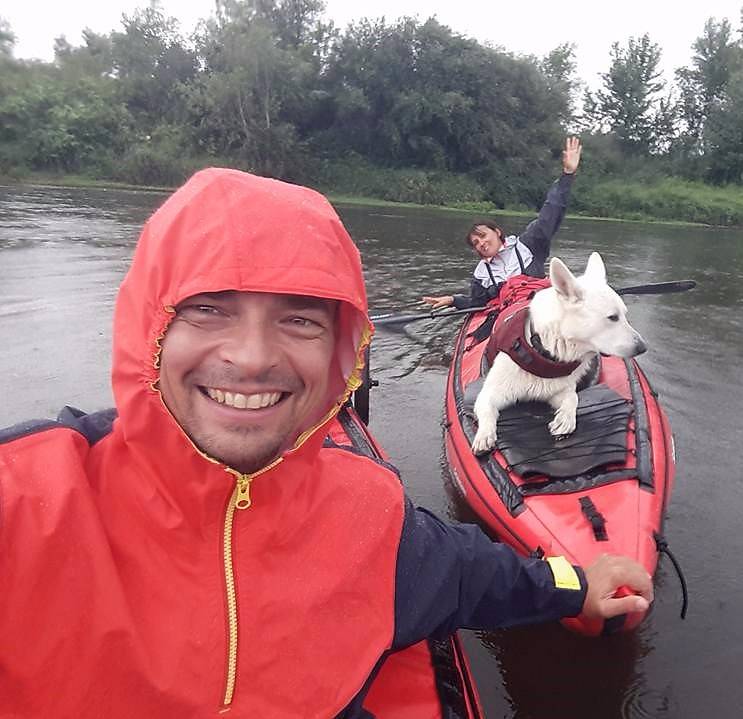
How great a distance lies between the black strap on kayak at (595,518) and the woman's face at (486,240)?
3.74 meters

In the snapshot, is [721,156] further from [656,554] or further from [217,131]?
[656,554]

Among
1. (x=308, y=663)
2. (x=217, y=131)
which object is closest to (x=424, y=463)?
(x=308, y=663)

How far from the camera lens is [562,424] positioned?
3.85 metres

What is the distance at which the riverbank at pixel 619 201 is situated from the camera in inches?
1145

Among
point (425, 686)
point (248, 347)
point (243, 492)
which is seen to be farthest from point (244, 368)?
point (425, 686)

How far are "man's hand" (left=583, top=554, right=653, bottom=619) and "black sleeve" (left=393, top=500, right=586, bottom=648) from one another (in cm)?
5

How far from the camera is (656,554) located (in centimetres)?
305

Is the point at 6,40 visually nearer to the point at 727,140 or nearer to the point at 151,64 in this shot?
the point at 151,64

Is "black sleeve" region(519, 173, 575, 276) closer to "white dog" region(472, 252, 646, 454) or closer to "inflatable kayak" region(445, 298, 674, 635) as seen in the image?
"inflatable kayak" region(445, 298, 674, 635)

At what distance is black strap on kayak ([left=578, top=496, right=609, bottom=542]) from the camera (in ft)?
9.93

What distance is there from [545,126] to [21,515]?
1559 inches

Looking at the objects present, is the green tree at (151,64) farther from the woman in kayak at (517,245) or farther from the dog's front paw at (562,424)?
the dog's front paw at (562,424)

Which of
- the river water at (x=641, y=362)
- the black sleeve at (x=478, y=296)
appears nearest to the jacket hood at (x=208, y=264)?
the river water at (x=641, y=362)

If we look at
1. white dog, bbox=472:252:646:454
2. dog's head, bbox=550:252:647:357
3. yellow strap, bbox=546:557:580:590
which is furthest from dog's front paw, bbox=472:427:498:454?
yellow strap, bbox=546:557:580:590
